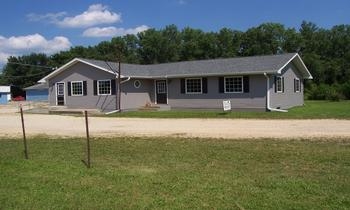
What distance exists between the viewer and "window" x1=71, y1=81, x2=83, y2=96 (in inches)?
1268

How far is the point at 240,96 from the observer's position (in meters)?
27.2

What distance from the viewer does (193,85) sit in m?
29.5

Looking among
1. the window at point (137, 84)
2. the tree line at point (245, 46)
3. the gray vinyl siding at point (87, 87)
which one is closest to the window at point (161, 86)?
the window at point (137, 84)

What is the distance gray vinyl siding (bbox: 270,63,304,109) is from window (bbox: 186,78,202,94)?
467cm

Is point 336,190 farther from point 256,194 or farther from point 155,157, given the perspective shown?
point 155,157

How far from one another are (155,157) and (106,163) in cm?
112

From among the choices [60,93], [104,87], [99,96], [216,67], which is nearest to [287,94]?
[216,67]

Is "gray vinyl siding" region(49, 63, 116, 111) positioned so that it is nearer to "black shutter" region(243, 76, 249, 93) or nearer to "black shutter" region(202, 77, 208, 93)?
"black shutter" region(202, 77, 208, 93)

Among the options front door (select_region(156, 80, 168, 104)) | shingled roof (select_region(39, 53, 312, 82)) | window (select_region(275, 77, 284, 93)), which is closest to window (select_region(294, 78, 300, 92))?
shingled roof (select_region(39, 53, 312, 82))

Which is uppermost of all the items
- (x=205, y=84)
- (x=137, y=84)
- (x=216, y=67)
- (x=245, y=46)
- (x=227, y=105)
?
(x=245, y=46)

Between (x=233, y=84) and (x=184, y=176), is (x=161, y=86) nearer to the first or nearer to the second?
(x=233, y=84)

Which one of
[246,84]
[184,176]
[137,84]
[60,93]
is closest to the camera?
[184,176]

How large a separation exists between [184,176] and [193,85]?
21973 millimetres

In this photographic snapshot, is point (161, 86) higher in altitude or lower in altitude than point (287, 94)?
higher
